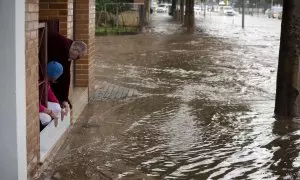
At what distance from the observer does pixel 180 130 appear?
7895mm

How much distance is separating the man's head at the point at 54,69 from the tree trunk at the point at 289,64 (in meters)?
3.88

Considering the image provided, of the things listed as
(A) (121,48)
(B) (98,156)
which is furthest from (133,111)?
(A) (121,48)

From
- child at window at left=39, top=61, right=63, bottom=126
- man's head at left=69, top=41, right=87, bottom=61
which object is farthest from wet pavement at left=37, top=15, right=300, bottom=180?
man's head at left=69, top=41, right=87, bottom=61

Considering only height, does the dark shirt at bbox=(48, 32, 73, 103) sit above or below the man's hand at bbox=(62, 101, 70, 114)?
above

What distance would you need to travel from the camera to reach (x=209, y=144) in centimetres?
715

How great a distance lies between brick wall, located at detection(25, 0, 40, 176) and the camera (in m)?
5.33

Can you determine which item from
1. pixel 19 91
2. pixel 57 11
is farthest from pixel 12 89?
pixel 57 11

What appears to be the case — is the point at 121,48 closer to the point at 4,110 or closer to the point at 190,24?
the point at 4,110

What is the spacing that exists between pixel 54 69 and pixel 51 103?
445 millimetres

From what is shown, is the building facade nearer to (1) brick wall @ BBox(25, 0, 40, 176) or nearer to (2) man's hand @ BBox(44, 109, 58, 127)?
(1) brick wall @ BBox(25, 0, 40, 176)

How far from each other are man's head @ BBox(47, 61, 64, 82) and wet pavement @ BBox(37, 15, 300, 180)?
35.4 inches

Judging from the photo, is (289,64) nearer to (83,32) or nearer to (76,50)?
(83,32)

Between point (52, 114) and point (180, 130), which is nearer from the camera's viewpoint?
point (52, 114)

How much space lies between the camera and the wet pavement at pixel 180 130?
19.9 feet
